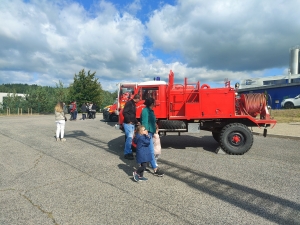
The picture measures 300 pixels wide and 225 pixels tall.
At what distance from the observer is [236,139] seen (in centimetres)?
669

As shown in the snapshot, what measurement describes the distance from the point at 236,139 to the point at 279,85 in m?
25.9

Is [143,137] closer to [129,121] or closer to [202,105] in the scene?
[129,121]

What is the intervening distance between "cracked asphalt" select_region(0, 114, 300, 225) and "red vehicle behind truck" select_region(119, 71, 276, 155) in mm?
688

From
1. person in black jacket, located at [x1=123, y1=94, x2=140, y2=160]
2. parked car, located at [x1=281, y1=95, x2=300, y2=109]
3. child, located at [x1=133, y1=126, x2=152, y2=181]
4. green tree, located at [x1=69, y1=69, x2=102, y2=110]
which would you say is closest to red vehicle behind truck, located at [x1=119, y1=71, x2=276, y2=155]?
person in black jacket, located at [x1=123, y1=94, x2=140, y2=160]

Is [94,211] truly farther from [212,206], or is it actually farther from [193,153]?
[193,153]

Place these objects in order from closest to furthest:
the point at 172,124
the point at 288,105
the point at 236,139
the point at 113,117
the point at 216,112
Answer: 1. the point at 236,139
2. the point at 216,112
3. the point at 172,124
4. the point at 113,117
5. the point at 288,105

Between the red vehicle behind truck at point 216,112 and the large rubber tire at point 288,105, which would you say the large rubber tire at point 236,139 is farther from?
→ the large rubber tire at point 288,105

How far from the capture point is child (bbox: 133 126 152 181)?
4.37m

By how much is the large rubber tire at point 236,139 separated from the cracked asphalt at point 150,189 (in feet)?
0.99

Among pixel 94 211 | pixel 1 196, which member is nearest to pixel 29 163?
pixel 1 196

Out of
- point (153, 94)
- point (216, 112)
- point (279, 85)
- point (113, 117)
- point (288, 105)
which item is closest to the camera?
point (216, 112)

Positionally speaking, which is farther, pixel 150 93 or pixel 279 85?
pixel 279 85

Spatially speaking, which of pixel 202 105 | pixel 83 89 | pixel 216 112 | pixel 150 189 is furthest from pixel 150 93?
pixel 83 89

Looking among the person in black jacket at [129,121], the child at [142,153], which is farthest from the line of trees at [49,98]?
the child at [142,153]
